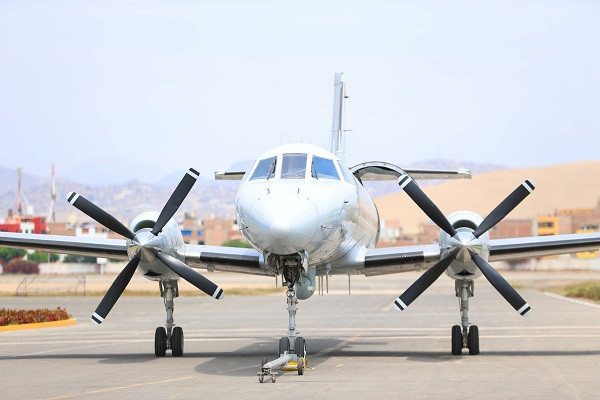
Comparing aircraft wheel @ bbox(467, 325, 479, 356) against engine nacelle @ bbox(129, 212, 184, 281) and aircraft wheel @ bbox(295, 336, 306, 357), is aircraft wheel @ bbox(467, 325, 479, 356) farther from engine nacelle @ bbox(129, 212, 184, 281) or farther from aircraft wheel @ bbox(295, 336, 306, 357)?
engine nacelle @ bbox(129, 212, 184, 281)

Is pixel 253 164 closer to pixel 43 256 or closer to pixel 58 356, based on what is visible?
pixel 58 356

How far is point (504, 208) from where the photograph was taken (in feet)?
67.3

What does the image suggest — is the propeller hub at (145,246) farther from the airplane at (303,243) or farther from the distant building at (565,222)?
the distant building at (565,222)

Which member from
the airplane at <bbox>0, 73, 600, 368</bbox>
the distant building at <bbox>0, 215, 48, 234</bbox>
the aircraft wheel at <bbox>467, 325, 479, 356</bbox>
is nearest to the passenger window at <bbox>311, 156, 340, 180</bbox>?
the airplane at <bbox>0, 73, 600, 368</bbox>

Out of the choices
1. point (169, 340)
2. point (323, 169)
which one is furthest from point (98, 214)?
point (323, 169)

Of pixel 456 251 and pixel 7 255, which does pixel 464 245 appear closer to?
pixel 456 251

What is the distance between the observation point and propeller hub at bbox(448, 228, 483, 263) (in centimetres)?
1929

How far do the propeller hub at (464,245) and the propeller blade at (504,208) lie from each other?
0.54 ft

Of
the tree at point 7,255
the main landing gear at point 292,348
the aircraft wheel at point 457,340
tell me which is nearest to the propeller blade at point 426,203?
the aircraft wheel at point 457,340

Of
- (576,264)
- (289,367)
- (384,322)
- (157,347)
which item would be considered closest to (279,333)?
(384,322)

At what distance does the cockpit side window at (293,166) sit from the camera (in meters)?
17.2

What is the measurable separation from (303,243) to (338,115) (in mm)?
13912

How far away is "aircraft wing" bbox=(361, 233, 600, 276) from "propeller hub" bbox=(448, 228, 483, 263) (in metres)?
0.57

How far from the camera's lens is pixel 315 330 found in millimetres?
30469
